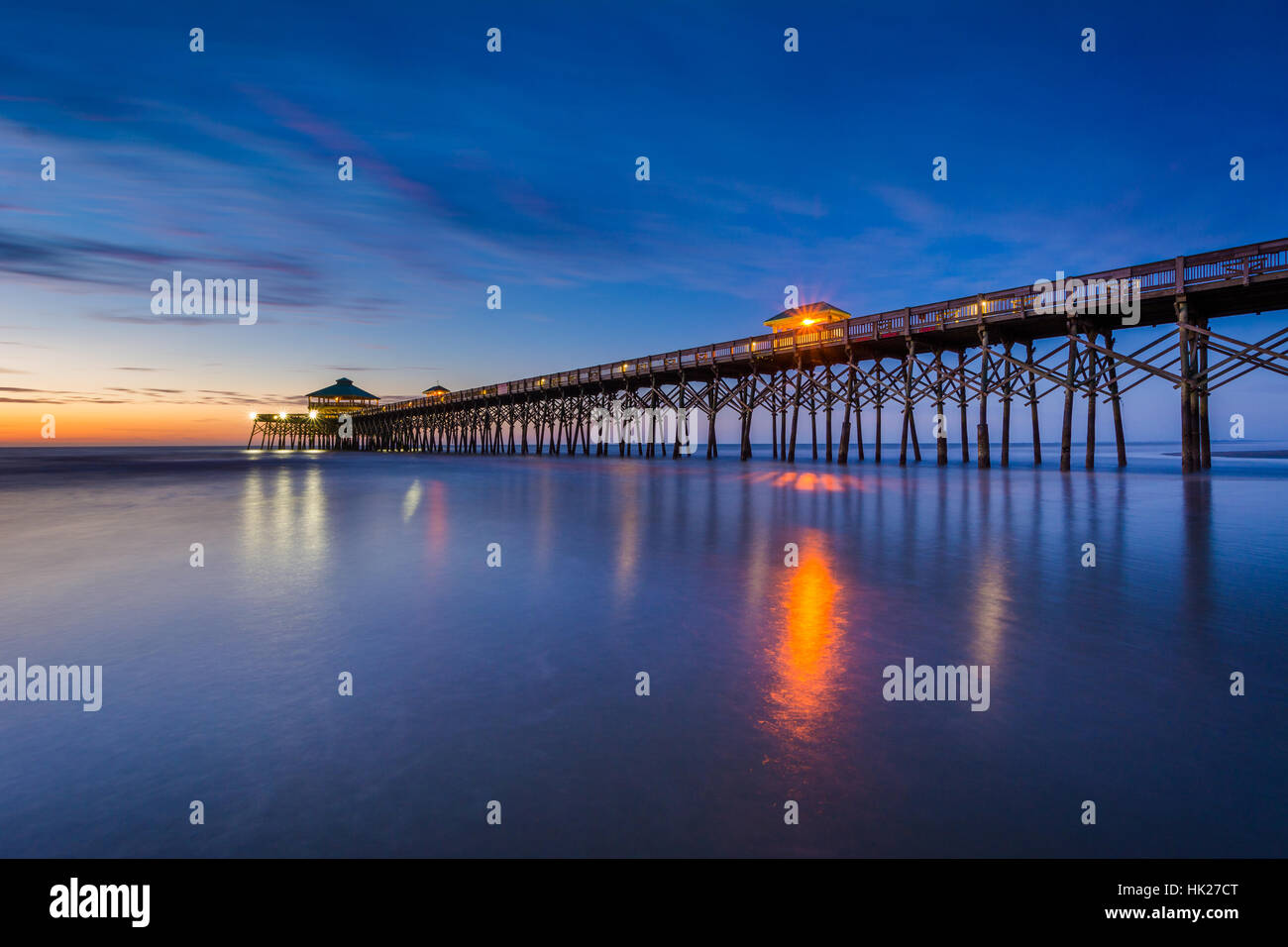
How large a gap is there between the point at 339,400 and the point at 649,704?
440 ft

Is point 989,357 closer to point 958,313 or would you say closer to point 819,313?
point 958,313

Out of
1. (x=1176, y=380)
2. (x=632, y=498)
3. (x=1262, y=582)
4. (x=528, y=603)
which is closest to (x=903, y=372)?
(x=1176, y=380)

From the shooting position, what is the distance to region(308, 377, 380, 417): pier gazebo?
121125mm

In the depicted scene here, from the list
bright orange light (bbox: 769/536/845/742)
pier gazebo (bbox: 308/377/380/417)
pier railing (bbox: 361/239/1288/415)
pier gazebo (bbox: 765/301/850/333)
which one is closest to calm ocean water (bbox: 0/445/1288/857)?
bright orange light (bbox: 769/536/845/742)

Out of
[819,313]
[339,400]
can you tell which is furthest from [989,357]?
[339,400]

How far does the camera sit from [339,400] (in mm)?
122500

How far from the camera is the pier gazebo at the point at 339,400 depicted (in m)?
121

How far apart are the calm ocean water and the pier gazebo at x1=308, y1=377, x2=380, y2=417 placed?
408 ft

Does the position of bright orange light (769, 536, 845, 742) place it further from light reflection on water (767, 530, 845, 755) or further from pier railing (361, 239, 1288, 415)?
pier railing (361, 239, 1288, 415)

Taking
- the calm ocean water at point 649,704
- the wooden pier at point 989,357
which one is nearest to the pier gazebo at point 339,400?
the wooden pier at point 989,357

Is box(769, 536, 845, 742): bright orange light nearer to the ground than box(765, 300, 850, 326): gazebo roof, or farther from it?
nearer to the ground

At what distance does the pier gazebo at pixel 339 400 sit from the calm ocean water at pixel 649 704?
12431cm

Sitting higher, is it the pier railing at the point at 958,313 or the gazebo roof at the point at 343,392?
the gazebo roof at the point at 343,392

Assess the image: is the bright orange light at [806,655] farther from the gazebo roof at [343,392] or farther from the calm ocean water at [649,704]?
the gazebo roof at [343,392]
